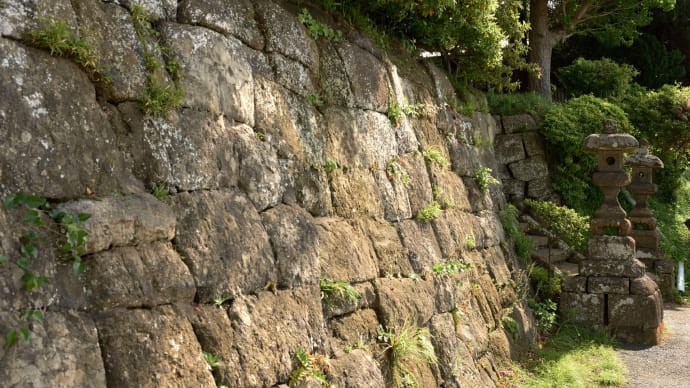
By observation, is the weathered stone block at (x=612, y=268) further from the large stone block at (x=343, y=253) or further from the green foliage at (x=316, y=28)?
the green foliage at (x=316, y=28)

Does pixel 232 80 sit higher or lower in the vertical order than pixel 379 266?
higher

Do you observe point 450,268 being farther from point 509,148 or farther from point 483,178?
point 509,148

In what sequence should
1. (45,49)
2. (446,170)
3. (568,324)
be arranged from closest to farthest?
(45,49) < (446,170) < (568,324)

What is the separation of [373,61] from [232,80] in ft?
7.82

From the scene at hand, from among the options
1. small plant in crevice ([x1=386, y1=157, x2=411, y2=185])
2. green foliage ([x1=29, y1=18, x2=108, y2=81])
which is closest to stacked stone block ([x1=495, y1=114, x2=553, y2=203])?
small plant in crevice ([x1=386, y1=157, x2=411, y2=185])

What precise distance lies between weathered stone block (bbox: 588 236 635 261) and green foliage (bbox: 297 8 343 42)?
19.8 feet

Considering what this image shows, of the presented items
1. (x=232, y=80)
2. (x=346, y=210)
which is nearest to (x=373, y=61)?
(x=346, y=210)

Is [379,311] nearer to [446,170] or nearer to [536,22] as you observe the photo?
[446,170]

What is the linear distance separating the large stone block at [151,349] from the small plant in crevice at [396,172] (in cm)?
320

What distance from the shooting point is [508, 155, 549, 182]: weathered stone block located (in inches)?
476

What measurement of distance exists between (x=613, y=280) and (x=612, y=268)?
0.19 meters

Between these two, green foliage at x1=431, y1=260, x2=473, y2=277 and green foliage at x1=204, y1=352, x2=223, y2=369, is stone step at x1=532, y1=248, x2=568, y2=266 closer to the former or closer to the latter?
green foliage at x1=431, y1=260, x2=473, y2=277

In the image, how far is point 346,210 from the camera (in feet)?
16.5

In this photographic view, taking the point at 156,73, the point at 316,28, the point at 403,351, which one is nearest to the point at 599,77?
the point at 316,28
